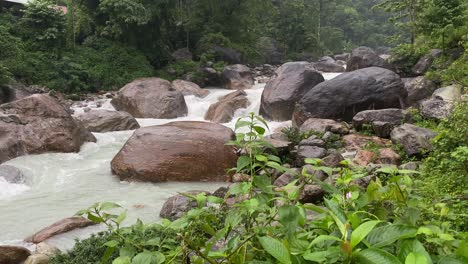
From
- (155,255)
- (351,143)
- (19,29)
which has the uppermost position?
(155,255)

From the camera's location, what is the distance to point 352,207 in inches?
61.0

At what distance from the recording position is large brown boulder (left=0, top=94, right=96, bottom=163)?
9719mm

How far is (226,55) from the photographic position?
80.7ft

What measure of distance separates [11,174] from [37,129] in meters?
2.21

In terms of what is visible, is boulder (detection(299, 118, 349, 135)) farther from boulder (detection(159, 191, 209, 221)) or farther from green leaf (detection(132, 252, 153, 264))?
green leaf (detection(132, 252, 153, 264))

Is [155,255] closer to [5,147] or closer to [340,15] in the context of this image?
[5,147]

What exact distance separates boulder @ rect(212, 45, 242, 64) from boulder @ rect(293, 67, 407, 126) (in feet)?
42.2

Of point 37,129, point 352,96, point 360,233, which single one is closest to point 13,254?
point 360,233

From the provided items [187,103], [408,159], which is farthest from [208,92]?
[408,159]

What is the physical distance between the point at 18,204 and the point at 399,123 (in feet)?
27.7

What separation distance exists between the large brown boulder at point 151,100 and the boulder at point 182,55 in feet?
25.9

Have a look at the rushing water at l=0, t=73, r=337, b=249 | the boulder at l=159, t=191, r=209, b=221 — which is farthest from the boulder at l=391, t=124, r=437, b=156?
the boulder at l=159, t=191, r=209, b=221

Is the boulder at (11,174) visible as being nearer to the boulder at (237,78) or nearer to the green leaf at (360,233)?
the green leaf at (360,233)

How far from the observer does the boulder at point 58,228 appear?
5.64 meters
